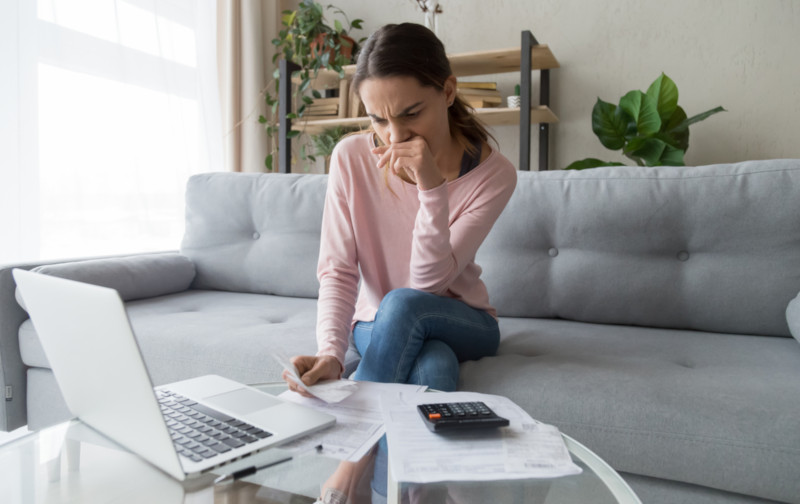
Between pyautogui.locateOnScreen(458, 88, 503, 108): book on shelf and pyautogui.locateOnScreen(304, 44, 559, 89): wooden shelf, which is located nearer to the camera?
pyautogui.locateOnScreen(304, 44, 559, 89): wooden shelf

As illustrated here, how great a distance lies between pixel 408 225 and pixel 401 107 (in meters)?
0.26

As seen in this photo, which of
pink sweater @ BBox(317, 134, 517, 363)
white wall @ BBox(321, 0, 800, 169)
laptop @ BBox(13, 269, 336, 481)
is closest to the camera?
laptop @ BBox(13, 269, 336, 481)

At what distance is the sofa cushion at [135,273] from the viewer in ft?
5.18

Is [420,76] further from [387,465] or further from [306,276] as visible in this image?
[306,276]

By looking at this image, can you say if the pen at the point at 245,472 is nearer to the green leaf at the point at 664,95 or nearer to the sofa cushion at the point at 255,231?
the sofa cushion at the point at 255,231

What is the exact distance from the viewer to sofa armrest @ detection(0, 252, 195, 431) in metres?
1.50

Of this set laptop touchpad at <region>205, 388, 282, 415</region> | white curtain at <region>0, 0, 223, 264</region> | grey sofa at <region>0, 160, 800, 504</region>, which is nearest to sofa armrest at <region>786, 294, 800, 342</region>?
grey sofa at <region>0, 160, 800, 504</region>

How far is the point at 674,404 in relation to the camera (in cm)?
96

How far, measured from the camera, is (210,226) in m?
1.99

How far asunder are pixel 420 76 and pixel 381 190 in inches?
10.3

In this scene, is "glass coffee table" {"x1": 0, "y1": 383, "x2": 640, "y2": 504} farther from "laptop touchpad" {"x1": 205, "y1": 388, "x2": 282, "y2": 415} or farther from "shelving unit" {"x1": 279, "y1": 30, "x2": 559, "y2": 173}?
"shelving unit" {"x1": 279, "y1": 30, "x2": 559, "y2": 173}

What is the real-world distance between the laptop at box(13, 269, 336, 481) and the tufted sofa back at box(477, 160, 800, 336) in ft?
3.21

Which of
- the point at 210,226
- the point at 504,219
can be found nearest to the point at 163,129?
the point at 210,226

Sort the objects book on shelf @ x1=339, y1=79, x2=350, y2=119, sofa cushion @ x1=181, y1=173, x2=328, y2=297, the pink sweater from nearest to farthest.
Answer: the pink sweater < sofa cushion @ x1=181, y1=173, x2=328, y2=297 < book on shelf @ x1=339, y1=79, x2=350, y2=119
